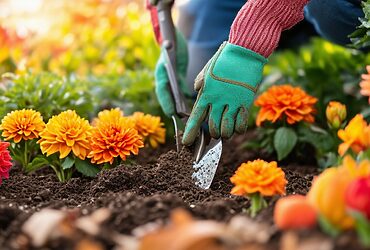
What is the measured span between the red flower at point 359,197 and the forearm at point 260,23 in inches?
31.5

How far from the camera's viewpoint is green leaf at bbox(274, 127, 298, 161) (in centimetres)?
230

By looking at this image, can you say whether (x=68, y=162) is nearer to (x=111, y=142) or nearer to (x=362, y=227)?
(x=111, y=142)

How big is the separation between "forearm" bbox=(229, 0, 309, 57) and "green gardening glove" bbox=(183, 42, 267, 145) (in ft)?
0.09

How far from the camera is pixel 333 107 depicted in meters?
2.18

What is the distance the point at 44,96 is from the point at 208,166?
2.49ft

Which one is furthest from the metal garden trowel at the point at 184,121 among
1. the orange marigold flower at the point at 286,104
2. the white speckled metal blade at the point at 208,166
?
the orange marigold flower at the point at 286,104

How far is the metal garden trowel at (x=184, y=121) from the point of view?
190 cm

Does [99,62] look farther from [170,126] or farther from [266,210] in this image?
[266,210]

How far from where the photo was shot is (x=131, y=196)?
1.42 m

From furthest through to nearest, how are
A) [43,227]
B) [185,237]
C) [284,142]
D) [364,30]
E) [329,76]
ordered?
[329,76] < [284,142] < [364,30] < [43,227] < [185,237]

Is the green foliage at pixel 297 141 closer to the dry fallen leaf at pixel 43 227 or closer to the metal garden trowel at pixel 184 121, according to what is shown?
the metal garden trowel at pixel 184 121

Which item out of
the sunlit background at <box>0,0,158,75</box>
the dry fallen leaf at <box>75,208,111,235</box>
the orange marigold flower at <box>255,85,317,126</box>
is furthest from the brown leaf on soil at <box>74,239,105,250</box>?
the sunlit background at <box>0,0,158,75</box>

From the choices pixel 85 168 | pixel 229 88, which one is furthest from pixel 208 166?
pixel 85 168

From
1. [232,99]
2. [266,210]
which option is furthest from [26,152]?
[266,210]
